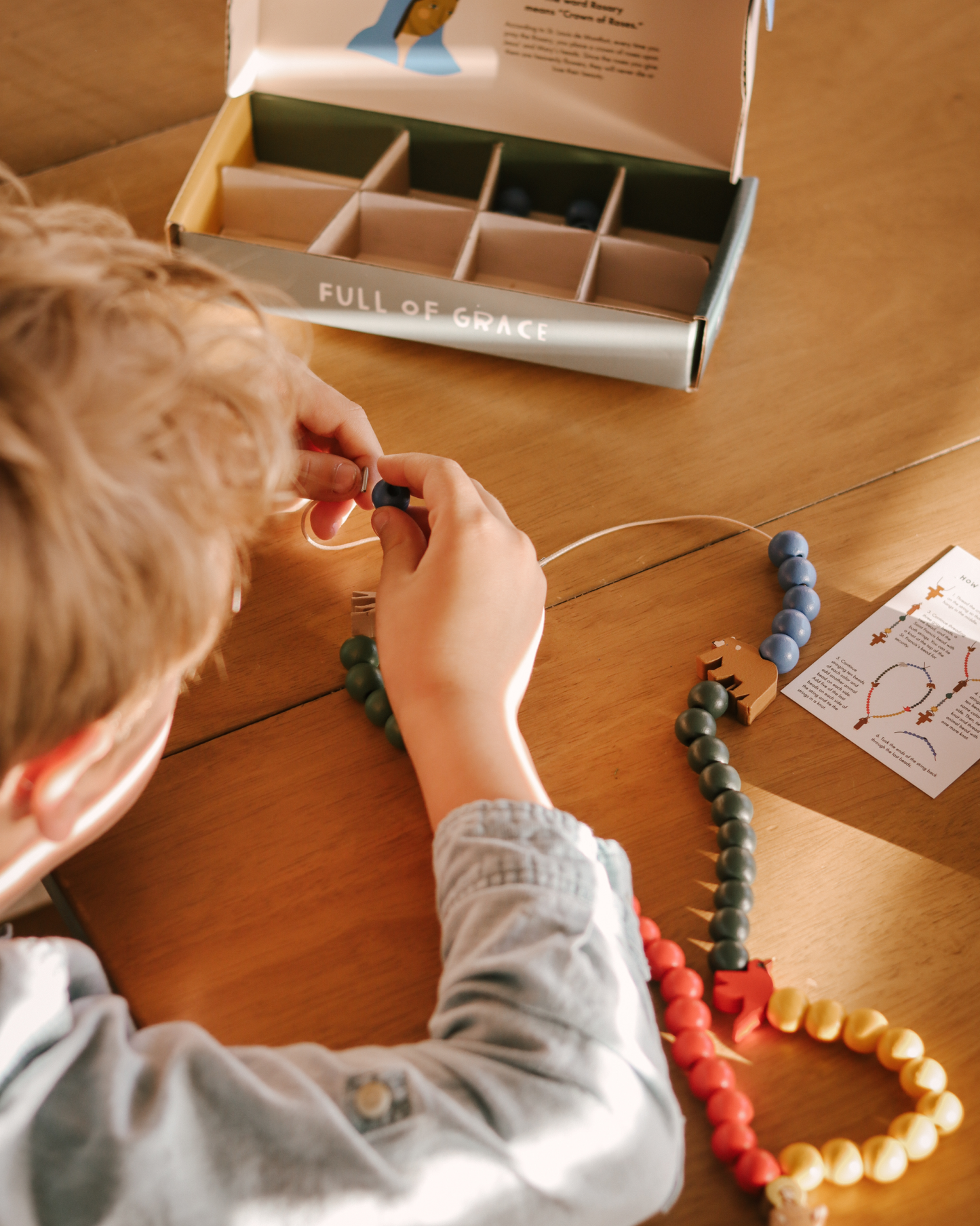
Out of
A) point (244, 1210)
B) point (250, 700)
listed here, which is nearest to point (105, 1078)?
point (244, 1210)

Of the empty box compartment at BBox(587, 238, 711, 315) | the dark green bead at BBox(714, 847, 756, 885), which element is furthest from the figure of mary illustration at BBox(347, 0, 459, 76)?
the dark green bead at BBox(714, 847, 756, 885)

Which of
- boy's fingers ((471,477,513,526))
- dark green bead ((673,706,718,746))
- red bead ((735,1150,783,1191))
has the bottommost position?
red bead ((735,1150,783,1191))

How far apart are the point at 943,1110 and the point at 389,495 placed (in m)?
0.56

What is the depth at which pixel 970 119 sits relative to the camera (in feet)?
4.09

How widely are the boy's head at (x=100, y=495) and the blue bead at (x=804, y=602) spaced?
1.42 feet

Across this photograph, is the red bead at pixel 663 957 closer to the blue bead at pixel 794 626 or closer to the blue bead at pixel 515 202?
the blue bead at pixel 794 626

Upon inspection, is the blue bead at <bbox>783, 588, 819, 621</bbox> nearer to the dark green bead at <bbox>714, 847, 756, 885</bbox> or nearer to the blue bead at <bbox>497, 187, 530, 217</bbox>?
the dark green bead at <bbox>714, 847, 756, 885</bbox>

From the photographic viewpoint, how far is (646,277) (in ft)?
3.42

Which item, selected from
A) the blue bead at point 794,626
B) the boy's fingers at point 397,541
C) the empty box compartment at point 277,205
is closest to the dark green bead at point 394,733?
the boy's fingers at point 397,541

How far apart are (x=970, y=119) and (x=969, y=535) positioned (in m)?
0.67

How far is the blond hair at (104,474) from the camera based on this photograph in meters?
→ 0.46

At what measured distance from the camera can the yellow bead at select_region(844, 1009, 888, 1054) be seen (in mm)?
624

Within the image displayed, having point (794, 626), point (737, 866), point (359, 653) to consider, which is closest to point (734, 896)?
point (737, 866)

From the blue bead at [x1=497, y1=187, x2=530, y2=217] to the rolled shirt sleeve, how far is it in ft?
2.52
